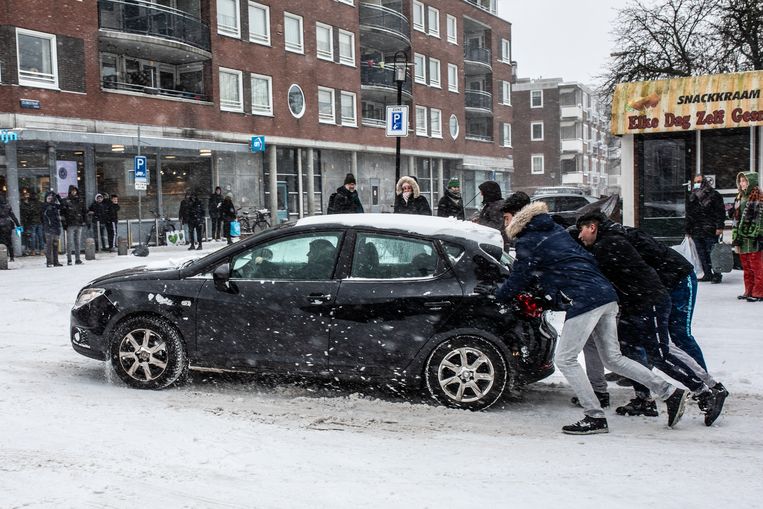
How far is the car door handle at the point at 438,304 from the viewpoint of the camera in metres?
6.01

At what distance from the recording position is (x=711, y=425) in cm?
567

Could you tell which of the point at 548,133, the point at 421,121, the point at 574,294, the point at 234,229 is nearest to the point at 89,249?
the point at 234,229

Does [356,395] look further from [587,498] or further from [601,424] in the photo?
[587,498]

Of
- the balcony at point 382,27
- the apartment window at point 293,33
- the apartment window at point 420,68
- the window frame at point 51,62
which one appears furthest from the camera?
the apartment window at point 420,68

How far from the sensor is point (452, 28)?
4675 centimetres

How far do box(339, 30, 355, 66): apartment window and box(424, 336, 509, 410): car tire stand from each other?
3136 cm

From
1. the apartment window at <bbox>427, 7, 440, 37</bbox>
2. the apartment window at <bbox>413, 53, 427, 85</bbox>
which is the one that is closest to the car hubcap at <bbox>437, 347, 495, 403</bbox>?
the apartment window at <bbox>413, 53, 427, 85</bbox>

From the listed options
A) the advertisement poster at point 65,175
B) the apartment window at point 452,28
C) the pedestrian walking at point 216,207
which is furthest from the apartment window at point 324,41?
the advertisement poster at point 65,175

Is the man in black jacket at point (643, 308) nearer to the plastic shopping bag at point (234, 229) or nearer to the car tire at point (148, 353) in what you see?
the car tire at point (148, 353)

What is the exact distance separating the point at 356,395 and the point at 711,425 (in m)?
2.77

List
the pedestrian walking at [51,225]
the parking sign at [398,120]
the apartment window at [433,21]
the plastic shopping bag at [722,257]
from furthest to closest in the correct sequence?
the apartment window at [433,21] → the pedestrian walking at [51,225] → the parking sign at [398,120] → the plastic shopping bag at [722,257]

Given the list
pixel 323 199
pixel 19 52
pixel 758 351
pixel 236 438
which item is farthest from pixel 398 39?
pixel 236 438

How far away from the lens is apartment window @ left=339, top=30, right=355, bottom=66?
35.9 metres

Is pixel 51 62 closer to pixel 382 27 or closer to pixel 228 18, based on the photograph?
pixel 228 18
